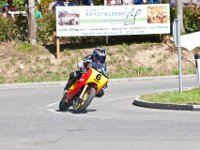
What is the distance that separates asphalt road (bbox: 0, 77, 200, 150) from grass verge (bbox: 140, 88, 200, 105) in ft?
1.92

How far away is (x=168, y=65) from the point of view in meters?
30.2

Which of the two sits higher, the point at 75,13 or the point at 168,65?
the point at 75,13

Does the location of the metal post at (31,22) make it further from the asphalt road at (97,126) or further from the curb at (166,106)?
the curb at (166,106)

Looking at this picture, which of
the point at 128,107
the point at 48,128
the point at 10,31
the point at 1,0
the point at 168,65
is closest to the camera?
the point at 48,128

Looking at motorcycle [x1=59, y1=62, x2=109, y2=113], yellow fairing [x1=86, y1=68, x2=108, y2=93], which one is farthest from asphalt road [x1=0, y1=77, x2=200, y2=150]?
yellow fairing [x1=86, y1=68, x2=108, y2=93]

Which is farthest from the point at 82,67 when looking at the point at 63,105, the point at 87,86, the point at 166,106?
the point at 166,106

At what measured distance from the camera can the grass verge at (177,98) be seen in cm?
1796

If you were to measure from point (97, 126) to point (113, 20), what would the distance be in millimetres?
17062

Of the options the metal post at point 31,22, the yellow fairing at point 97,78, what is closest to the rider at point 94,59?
the yellow fairing at point 97,78

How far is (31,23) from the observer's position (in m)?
31.5

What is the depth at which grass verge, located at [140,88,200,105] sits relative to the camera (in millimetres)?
17956

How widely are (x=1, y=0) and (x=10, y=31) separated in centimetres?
615

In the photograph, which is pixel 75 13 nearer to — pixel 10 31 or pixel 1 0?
pixel 10 31

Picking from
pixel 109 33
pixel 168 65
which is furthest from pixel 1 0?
pixel 168 65
